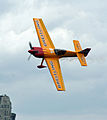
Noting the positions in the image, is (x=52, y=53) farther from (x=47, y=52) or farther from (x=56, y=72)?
(x=56, y=72)

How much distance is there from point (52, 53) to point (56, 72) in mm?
5155

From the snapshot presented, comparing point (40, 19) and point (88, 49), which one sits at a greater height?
point (40, 19)

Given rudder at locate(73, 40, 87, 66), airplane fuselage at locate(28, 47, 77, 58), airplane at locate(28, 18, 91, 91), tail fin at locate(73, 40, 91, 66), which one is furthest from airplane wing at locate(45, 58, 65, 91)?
tail fin at locate(73, 40, 91, 66)

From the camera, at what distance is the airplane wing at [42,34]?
90069mm

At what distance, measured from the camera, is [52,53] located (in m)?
86.5

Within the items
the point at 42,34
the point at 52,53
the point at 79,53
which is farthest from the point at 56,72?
the point at 42,34

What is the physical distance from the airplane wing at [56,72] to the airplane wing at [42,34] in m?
4.94

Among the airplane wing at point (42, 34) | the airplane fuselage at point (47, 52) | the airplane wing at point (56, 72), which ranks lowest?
the airplane wing at point (56, 72)

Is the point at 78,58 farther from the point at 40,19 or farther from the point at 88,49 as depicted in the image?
the point at 40,19

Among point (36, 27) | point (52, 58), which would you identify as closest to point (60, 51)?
point (52, 58)

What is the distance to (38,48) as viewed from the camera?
283ft

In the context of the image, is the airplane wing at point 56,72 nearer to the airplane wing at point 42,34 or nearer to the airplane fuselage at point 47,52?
the airplane fuselage at point 47,52

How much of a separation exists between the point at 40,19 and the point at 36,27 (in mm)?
2995

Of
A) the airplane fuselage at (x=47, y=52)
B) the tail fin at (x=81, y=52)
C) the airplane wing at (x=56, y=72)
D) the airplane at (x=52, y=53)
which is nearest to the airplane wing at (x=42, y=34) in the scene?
the airplane at (x=52, y=53)
